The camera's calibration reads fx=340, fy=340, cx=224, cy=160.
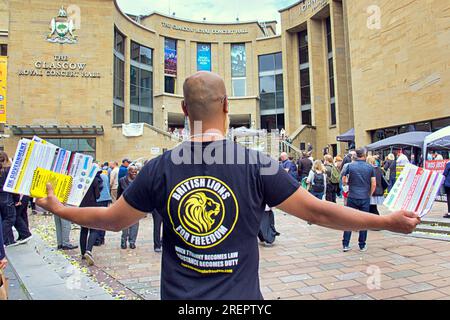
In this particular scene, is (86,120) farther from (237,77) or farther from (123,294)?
(123,294)

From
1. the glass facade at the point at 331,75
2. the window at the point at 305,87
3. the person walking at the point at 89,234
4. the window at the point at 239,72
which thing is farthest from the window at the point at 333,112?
the person walking at the point at 89,234

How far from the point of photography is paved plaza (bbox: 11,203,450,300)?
430 cm

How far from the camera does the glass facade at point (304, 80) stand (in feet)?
117

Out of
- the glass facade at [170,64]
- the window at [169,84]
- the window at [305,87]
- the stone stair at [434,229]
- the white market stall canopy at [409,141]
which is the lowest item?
the stone stair at [434,229]

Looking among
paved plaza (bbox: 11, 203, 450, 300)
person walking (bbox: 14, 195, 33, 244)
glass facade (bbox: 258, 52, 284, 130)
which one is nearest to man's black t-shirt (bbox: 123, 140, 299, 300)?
paved plaza (bbox: 11, 203, 450, 300)

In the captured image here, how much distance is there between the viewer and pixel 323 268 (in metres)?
5.31

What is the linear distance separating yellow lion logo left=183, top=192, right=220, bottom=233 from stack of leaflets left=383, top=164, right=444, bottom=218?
2.86 ft

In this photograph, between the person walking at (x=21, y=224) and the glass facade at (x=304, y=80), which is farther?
the glass facade at (x=304, y=80)

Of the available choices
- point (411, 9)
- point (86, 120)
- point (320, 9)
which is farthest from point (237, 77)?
point (411, 9)

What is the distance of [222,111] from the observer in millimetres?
1607

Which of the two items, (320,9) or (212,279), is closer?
(212,279)

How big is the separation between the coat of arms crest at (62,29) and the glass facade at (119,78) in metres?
4.83

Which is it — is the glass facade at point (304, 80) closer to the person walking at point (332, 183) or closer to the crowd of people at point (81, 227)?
the person walking at point (332, 183)
